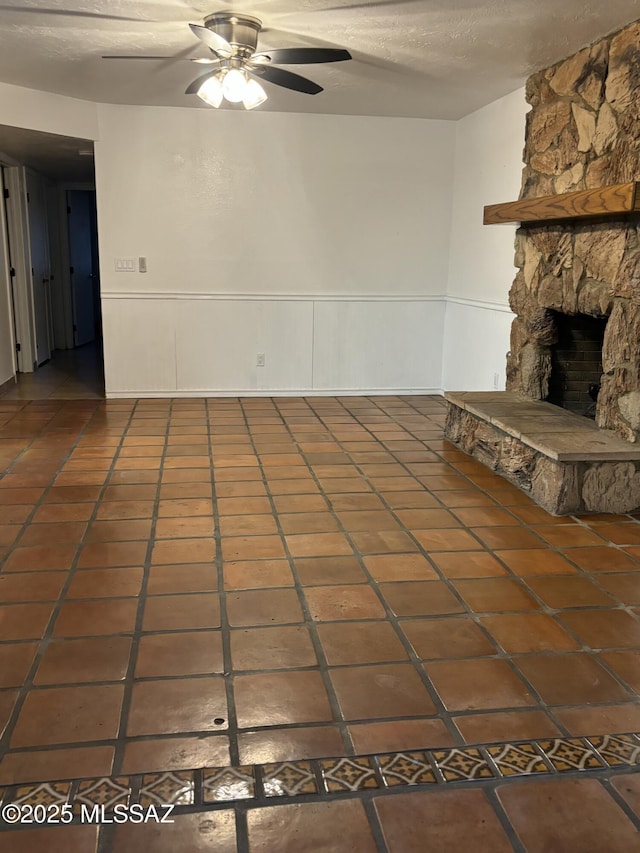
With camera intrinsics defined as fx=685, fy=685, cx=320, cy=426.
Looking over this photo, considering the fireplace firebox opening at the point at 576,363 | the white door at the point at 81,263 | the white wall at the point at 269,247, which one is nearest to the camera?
the fireplace firebox opening at the point at 576,363

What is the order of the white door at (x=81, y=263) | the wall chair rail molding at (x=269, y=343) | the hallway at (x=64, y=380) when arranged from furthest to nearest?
the white door at (x=81, y=263) → the hallway at (x=64, y=380) → the wall chair rail molding at (x=269, y=343)

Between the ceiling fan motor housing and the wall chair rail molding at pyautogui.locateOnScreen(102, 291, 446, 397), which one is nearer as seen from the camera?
the ceiling fan motor housing

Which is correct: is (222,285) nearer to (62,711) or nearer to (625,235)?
(625,235)

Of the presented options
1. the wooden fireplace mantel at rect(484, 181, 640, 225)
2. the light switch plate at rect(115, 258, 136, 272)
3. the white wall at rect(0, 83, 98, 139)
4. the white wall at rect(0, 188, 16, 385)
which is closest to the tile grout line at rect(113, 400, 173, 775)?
the wooden fireplace mantel at rect(484, 181, 640, 225)

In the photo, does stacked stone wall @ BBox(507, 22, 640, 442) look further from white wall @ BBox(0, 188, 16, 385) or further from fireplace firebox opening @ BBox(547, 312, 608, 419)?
white wall @ BBox(0, 188, 16, 385)

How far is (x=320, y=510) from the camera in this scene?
3.28 metres

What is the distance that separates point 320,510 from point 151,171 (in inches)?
136

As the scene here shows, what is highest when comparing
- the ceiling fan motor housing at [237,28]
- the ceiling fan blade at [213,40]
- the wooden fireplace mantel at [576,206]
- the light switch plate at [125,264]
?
the ceiling fan motor housing at [237,28]

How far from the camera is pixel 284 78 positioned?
11.6 ft

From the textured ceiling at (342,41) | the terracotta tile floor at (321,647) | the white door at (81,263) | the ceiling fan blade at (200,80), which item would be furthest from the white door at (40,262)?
the terracotta tile floor at (321,647)

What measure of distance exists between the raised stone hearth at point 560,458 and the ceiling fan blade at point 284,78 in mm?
1984

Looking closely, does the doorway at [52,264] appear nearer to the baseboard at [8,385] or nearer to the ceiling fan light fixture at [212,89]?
the baseboard at [8,385]

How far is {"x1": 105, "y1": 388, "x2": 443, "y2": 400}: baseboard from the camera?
575cm

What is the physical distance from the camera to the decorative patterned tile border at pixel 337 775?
61.0 inches
